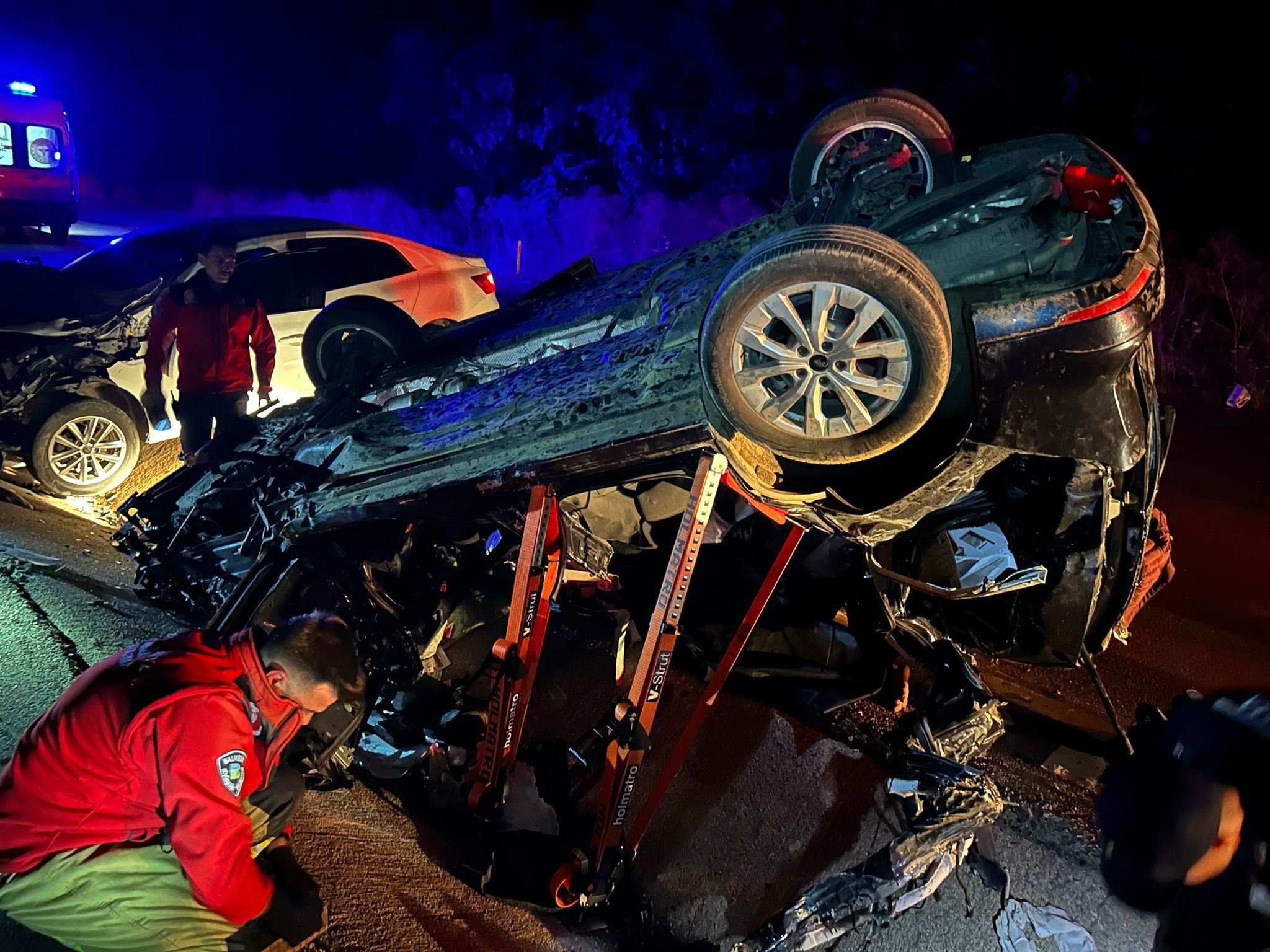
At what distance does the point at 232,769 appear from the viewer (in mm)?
2164

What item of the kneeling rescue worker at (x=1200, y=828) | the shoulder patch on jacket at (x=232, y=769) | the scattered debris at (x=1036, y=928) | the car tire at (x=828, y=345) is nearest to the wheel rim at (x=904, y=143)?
the car tire at (x=828, y=345)

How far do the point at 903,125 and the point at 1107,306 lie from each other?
1.97 m

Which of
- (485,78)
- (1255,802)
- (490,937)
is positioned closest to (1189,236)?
(1255,802)

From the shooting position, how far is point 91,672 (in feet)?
7.20

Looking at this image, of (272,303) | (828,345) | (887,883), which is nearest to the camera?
(828,345)

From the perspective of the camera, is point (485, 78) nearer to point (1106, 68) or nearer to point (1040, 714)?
point (1106, 68)

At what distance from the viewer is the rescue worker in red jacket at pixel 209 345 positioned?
5.24m

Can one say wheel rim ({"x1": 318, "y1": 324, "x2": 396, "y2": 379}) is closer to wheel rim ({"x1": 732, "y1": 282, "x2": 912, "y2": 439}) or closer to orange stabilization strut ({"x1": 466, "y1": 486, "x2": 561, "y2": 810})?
orange stabilization strut ({"x1": 466, "y1": 486, "x2": 561, "y2": 810})

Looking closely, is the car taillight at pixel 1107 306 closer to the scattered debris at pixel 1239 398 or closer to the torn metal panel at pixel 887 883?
the torn metal panel at pixel 887 883

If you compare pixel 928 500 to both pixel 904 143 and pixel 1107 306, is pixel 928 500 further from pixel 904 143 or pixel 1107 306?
pixel 904 143

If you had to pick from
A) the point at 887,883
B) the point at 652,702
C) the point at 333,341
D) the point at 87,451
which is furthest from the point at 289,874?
the point at 333,341

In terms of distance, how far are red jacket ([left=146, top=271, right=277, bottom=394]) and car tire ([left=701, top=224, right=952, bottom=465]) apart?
4.14 m

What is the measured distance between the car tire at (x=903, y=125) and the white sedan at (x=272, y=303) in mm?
3484

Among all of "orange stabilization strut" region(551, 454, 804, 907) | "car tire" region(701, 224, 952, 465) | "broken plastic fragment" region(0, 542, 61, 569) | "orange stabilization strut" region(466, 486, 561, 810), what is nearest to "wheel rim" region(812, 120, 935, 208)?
"car tire" region(701, 224, 952, 465)
